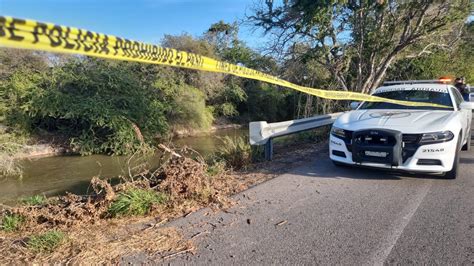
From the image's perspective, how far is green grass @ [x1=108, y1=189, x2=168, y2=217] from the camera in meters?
4.52

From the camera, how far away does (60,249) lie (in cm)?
345

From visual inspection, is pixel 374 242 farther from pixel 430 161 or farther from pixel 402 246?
pixel 430 161

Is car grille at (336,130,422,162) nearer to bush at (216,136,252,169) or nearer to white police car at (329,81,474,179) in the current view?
white police car at (329,81,474,179)

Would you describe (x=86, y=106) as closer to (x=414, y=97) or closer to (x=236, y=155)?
(x=236, y=155)

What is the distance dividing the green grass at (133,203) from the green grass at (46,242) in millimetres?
968

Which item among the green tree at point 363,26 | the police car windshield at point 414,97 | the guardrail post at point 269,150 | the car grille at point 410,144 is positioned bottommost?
the guardrail post at point 269,150

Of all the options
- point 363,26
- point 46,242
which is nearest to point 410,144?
point 46,242

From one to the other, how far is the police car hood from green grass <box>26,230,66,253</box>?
4.59 metres

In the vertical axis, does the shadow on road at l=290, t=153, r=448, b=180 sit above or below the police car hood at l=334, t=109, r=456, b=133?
below

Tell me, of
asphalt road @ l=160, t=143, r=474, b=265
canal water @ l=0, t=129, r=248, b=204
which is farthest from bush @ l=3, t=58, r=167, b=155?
asphalt road @ l=160, t=143, r=474, b=265

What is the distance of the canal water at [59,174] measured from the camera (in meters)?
10.0

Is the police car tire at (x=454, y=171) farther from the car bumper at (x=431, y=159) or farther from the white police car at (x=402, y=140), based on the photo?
the car bumper at (x=431, y=159)

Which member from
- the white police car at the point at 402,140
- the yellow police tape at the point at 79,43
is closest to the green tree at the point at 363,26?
the white police car at the point at 402,140

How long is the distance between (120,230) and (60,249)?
2.26 feet
